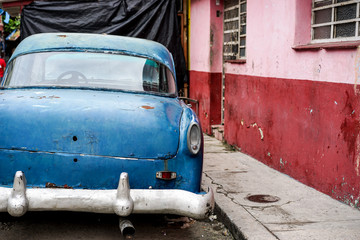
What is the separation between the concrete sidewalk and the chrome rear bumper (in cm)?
80

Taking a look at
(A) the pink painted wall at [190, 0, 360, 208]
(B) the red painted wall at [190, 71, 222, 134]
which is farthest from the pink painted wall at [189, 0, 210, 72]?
(A) the pink painted wall at [190, 0, 360, 208]

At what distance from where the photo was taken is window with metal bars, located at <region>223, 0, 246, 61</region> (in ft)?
29.0

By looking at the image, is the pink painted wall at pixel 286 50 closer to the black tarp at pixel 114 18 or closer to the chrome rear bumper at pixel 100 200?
the chrome rear bumper at pixel 100 200

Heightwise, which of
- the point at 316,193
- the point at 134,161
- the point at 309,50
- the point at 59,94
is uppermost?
the point at 309,50

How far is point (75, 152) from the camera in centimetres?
368

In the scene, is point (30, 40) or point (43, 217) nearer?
point (43, 217)

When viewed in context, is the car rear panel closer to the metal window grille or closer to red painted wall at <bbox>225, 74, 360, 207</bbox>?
red painted wall at <bbox>225, 74, 360, 207</bbox>

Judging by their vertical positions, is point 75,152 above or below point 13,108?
below

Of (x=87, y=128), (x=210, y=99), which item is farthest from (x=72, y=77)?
(x=210, y=99)

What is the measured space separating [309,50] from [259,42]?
1749 mm

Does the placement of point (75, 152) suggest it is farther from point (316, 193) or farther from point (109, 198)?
point (316, 193)

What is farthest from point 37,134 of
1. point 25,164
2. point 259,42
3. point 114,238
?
point 259,42

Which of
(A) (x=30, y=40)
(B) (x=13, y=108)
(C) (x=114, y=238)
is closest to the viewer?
(B) (x=13, y=108)

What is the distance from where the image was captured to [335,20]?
561 cm
